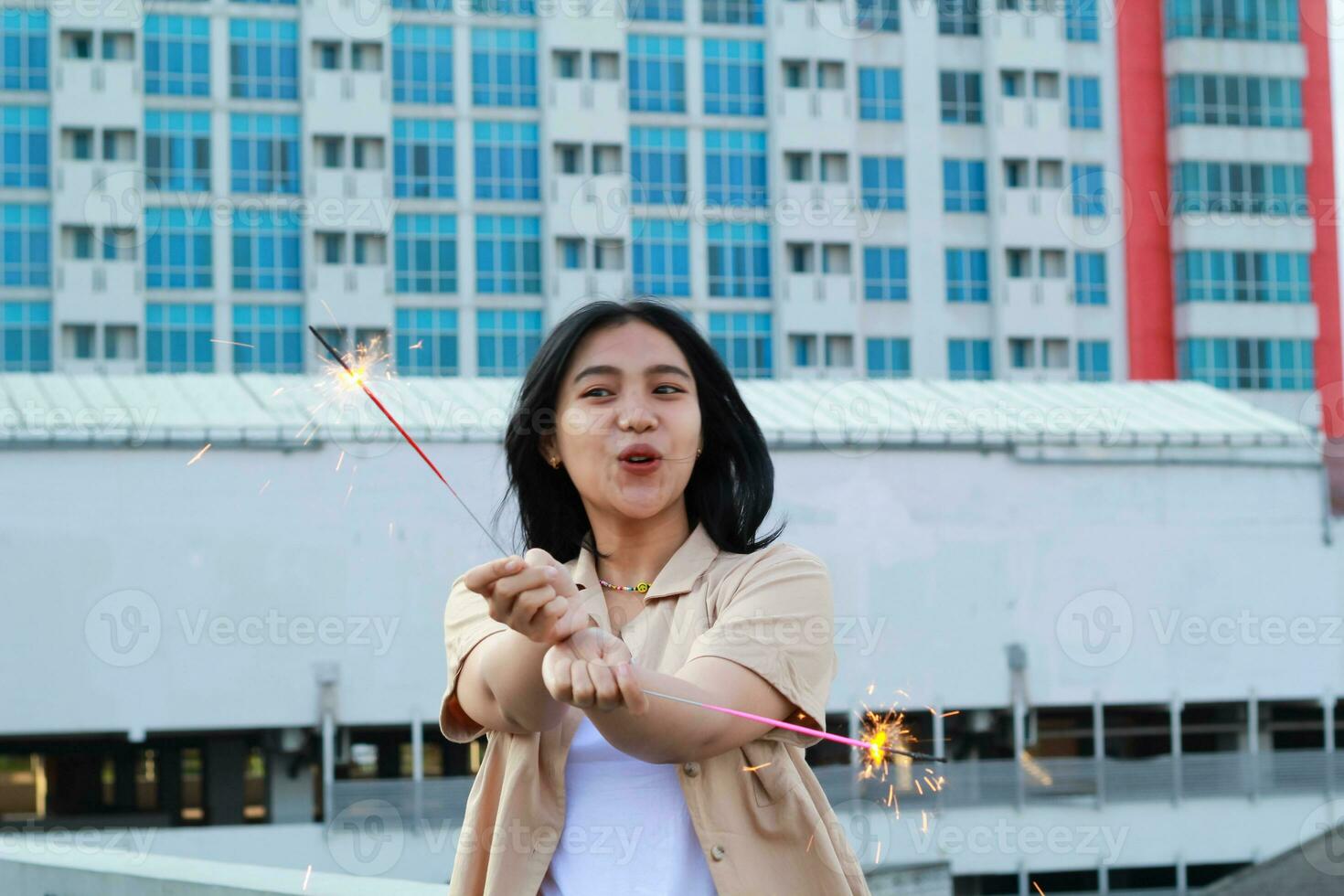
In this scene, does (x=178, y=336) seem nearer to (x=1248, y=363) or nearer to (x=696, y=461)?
(x=1248, y=363)

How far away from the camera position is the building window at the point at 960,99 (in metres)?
38.5

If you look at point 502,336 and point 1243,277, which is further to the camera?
point 1243,277

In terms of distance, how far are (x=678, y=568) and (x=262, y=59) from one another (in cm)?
3557

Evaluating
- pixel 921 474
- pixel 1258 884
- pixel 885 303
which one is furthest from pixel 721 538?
pixel 885 303

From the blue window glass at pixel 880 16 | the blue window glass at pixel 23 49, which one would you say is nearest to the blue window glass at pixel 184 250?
the blue window glass at pixel 23 49

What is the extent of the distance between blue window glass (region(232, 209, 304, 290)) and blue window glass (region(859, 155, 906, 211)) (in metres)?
12.6

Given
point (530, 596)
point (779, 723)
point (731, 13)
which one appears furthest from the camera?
point (731, 13)

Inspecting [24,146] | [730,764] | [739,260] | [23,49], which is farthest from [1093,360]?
[730,764]

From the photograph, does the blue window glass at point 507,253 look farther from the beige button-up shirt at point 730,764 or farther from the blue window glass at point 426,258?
the beige button-up shirt at point 730,764

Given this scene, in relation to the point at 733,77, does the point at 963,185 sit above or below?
below

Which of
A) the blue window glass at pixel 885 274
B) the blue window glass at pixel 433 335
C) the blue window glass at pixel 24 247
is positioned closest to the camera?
the blue window glass at pixel 24 247

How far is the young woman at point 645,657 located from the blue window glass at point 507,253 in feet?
112

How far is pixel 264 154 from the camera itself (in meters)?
35.5

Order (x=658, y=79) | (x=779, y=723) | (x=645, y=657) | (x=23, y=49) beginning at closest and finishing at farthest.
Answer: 1. (x=779, y=723)
2. (x=645, y=657)
3. (x=23, y=49)
4. (x=658, y=79)
